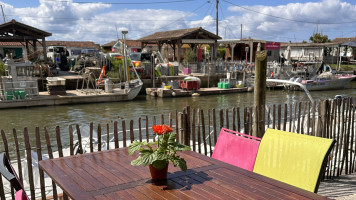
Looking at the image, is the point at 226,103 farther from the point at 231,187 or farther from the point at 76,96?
the point at 231,187

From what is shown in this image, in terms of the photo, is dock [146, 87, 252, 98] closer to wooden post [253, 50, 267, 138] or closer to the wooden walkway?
wooden post [253, 50, 267, 138]

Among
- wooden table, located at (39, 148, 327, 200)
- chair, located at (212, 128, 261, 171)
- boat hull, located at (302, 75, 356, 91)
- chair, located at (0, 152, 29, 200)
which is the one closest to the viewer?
chair, located at (0, 152, 29, 200)

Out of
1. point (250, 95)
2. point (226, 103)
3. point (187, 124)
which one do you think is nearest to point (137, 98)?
point (226, 103)

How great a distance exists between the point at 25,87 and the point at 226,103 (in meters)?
12.9

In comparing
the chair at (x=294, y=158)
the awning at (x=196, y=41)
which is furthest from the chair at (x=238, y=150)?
the awning at (x=196, y=41)

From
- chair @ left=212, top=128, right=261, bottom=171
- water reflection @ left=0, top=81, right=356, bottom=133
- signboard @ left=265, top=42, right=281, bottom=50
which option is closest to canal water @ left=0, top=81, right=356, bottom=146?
water reflection @ left=0, top=81, right=356, bottom=133

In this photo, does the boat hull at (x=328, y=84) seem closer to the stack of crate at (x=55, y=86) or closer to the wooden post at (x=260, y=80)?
the stack of crate at (x=55, y=86)

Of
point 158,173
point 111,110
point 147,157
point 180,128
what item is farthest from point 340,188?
point 111,110

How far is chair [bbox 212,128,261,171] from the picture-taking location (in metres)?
3.58

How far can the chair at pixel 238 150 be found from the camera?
358 centimetres

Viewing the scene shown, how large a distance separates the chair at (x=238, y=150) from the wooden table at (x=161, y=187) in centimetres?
78

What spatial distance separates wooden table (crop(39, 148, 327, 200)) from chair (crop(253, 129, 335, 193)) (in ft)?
2.26

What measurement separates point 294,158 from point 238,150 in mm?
710

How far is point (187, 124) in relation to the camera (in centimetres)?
432
